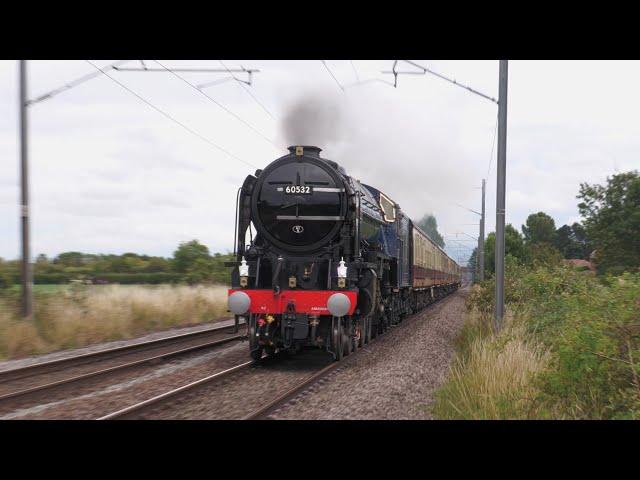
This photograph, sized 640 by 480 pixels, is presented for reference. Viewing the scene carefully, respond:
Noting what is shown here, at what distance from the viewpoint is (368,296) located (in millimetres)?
11500

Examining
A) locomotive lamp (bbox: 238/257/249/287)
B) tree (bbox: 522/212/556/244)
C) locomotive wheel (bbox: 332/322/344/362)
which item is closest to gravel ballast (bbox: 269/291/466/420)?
locomotive wheel (bbox: 332/322/344/362)

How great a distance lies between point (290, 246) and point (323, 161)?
1753 mm

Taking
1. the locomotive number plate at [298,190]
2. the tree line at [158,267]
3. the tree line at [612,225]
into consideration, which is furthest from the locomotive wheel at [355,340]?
the tree line at [612,225]

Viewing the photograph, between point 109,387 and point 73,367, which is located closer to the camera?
point 109,387

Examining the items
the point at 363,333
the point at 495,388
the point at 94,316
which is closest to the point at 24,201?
the point at 94,316

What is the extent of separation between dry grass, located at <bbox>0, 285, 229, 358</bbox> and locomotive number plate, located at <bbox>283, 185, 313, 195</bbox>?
6601 millimetres

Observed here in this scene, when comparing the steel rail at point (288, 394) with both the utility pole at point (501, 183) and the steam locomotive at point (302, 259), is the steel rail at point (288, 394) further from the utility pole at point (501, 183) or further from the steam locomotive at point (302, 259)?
the utility pole at point (501, 183)

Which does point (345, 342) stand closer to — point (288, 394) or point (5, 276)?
point (288, 394)

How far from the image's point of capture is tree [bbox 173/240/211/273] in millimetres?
28000

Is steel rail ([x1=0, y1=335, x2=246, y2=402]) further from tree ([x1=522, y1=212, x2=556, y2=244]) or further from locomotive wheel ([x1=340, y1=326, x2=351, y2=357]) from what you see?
tree ([x1=522, y1=212, x2=556, y2=244])
